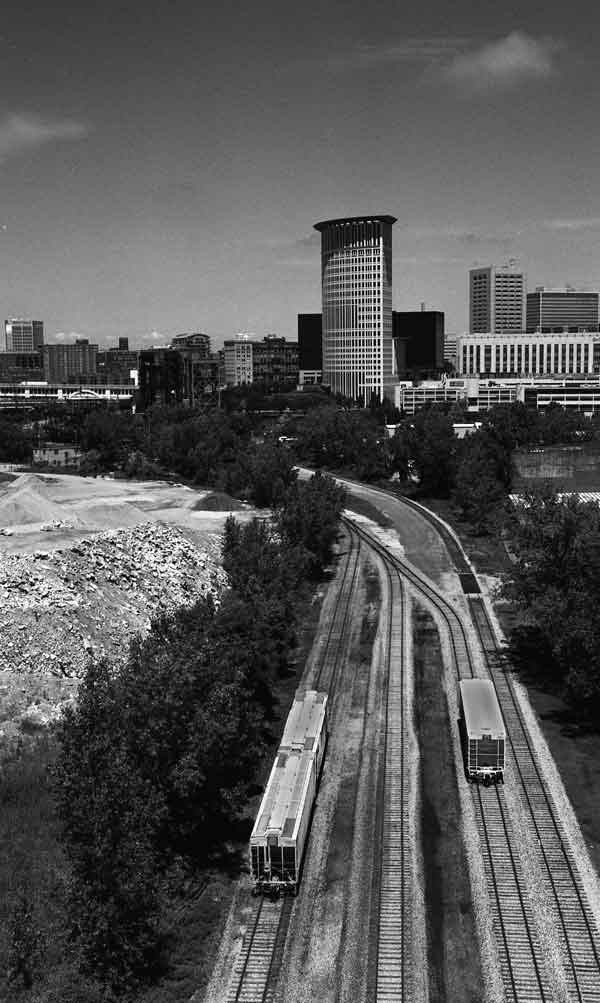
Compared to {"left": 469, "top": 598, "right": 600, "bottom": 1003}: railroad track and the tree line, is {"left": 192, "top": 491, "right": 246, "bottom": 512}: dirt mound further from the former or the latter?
{"left": 469, "top": 598, "right": 600, "bottom": 1003}: railroad track

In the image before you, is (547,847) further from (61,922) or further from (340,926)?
(61,922)

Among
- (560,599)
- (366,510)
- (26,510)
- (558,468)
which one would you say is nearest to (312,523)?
(26,510)

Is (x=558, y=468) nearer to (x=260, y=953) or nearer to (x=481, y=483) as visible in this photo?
(x=481, y=483)

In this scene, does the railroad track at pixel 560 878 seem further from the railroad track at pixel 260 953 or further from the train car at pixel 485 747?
the railroad track at pixel 260 953

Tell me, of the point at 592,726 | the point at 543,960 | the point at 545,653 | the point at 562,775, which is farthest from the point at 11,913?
the point at 545,653

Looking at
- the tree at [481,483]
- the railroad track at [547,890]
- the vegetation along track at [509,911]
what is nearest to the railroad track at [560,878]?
the railroad track at [547,890]

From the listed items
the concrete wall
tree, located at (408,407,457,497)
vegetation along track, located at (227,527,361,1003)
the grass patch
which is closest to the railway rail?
vegetation along track, located at (227,527,361,1003)
